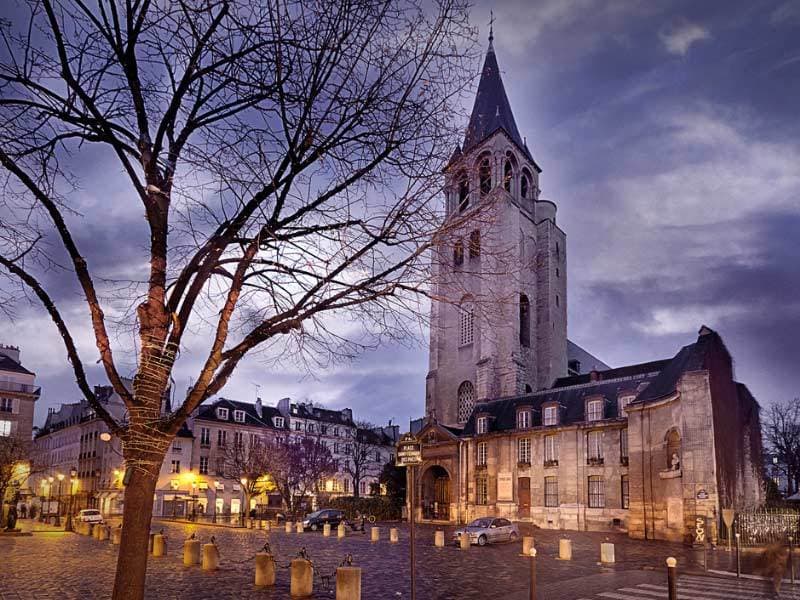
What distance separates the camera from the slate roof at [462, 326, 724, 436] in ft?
108

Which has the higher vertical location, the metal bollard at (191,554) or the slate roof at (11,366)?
the slate roof at (11,366)

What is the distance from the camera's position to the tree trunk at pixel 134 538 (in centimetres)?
597

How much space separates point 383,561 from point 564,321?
47.4 metres

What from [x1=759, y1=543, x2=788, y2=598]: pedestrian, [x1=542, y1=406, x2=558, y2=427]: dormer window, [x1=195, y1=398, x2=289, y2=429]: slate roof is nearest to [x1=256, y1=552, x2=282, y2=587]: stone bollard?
[x1=759, y1=543, x2=788, y2=598]: pedestrian

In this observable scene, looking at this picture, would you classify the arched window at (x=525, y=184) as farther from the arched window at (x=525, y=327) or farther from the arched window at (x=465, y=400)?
the arched window at (x=465, y=400)

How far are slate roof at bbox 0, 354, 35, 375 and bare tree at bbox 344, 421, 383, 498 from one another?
117 ft

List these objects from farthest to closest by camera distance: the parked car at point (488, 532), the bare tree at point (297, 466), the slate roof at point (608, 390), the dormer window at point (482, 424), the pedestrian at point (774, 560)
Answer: the bare tree at point (297, 466) → the dormer window at point (482, 424) → the slate roof at point (608, 390) → the parked car at point (488, 532) → the pedestrian at point (774, 560)

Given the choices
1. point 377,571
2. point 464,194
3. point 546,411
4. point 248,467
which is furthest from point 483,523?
point 248,467

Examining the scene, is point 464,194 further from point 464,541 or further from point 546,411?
point 546,411

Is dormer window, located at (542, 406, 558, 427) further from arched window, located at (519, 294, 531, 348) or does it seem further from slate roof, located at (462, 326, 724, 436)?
arched window, located at (519, 294, 531, 348)

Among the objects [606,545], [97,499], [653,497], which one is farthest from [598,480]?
[97,499]

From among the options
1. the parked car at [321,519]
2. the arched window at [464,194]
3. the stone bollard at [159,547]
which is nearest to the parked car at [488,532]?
the parked car at [321,519]

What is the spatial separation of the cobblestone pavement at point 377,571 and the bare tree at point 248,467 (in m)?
25.9

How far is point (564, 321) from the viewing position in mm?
65062
